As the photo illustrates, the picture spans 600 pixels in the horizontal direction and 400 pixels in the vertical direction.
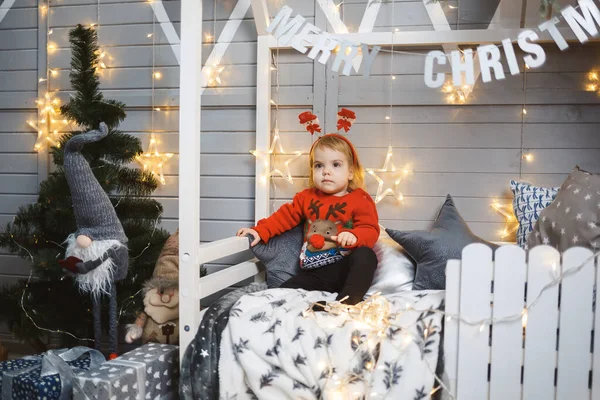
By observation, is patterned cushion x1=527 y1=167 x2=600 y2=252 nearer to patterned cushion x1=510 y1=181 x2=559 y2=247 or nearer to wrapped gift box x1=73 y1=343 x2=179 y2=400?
patterned cushion x1=510 y1=181 x2=559 y2=247

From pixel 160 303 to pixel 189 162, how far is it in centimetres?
70

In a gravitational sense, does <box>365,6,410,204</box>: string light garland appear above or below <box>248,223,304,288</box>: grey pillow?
above

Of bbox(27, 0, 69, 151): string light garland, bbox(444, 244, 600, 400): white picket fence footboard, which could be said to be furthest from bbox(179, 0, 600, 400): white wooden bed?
bbox(27, 0, 69, 151): string light garland

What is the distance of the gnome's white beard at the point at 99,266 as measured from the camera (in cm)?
181

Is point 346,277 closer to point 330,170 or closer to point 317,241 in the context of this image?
point 317,241

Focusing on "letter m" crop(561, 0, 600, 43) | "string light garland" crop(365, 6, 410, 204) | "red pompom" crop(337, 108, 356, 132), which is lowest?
"string light garland" crop(365, 6, 410, 204)

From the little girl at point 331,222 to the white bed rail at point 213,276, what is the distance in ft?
0.37

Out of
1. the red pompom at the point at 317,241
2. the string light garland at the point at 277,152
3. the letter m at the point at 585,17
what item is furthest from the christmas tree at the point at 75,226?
the letter m at the point at 585,17

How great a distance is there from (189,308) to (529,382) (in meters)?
0.94

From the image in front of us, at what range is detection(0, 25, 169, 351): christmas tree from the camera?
6.71ft

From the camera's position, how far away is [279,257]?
1.94 meters

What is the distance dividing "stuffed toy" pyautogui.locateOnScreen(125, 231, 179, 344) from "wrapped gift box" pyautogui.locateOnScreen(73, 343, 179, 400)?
28 cm

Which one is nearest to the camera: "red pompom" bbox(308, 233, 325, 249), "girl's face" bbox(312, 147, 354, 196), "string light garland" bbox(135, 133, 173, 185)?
"red pompom" bbox(308, 233, 325, 249)

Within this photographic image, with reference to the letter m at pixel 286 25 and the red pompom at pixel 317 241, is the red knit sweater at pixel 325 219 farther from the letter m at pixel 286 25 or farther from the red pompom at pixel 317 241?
the letter m at pixel 286 25
